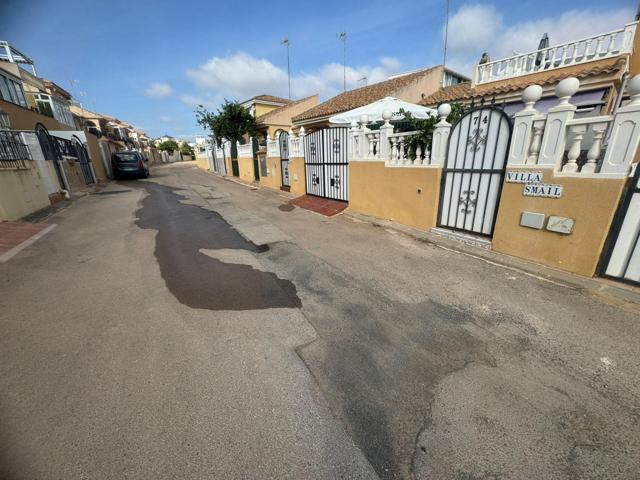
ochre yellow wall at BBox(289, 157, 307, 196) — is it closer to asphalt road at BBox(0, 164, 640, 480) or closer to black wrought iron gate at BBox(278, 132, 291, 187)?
black wrought iron gate at BBox(278, 132, 291, 187)

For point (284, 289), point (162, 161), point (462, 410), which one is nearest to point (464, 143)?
point (284, 289)

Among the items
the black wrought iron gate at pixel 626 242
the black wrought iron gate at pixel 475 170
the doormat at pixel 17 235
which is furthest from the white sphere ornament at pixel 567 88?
the doormat at pixel 17 235

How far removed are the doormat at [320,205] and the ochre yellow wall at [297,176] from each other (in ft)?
1.83

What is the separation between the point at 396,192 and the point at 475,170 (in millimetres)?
1838

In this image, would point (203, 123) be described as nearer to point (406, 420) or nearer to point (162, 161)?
point (406, 420)

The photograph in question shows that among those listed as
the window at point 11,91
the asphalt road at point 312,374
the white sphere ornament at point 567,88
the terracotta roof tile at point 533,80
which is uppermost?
the window at point 11,91

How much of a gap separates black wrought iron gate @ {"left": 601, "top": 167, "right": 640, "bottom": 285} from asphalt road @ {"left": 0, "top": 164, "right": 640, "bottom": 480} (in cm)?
65

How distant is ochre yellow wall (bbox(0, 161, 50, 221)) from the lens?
6.62m

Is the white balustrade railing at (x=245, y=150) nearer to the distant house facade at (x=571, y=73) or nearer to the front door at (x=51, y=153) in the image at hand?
the front door at (x=51, y=153)

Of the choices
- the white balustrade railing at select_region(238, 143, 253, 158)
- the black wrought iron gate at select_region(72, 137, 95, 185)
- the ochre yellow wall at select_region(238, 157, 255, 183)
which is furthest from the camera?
the ochre yellow wall at select_region(238, 157, 255, 183)

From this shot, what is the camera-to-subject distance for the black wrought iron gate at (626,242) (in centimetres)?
313

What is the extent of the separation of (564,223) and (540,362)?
239 cm

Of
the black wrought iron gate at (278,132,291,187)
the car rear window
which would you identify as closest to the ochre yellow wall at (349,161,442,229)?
the black wrought iron gate at (278,132,291,187)

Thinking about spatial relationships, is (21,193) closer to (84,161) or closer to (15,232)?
(15,232)
